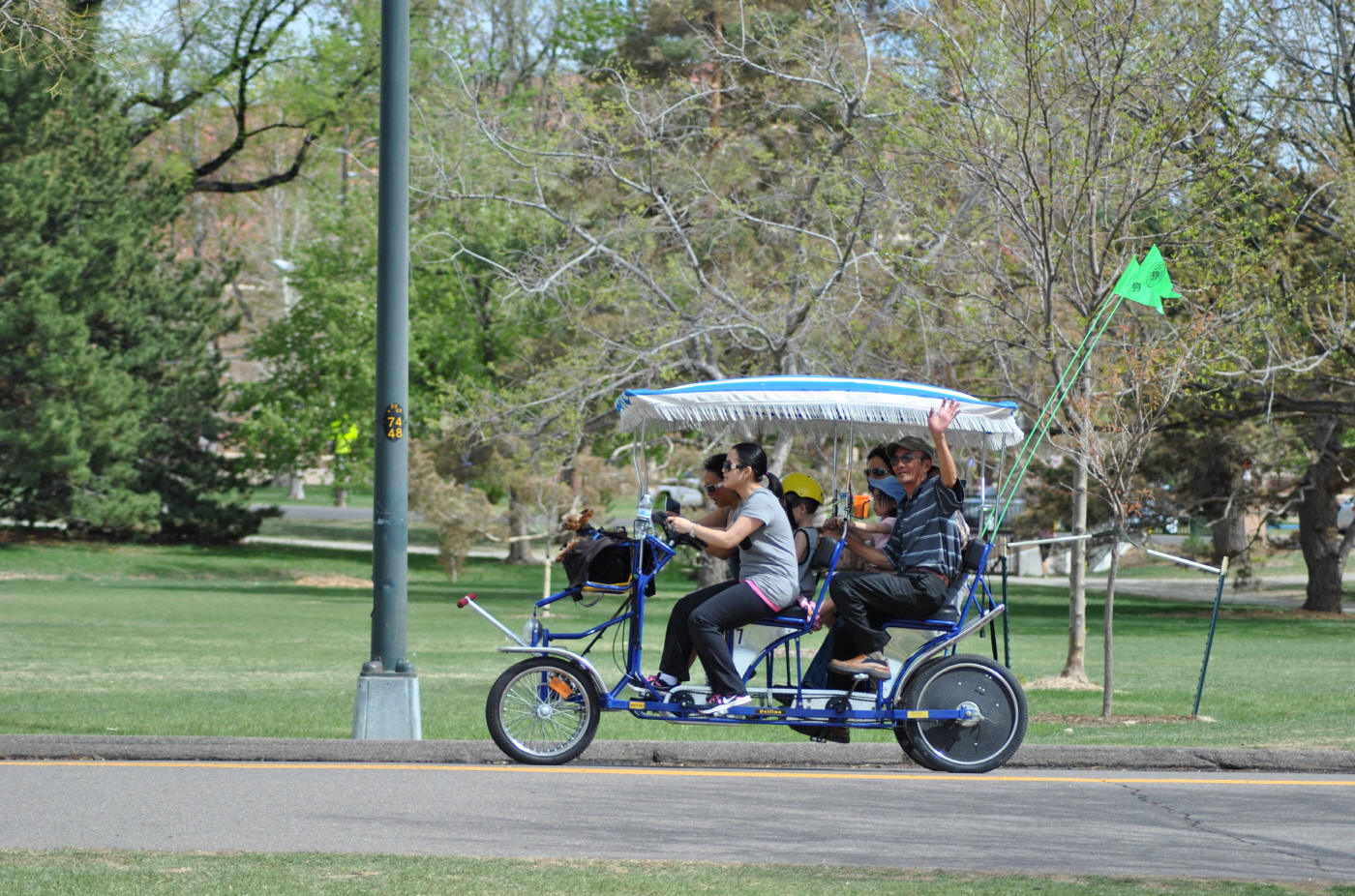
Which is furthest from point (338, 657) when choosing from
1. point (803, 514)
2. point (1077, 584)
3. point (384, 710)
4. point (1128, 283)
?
point (1128, 283)

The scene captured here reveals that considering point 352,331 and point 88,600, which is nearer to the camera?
point 88,600

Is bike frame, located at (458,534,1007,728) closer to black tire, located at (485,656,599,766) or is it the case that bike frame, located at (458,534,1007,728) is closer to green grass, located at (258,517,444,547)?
black tire, located at (485,656,599,766)

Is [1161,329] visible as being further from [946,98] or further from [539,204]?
[539,204]

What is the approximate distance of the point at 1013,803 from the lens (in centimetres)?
830

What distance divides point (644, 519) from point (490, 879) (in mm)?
2930

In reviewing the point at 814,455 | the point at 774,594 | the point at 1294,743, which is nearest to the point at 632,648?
the point at 774,594

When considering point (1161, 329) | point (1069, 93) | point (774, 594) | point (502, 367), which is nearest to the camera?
point (774, 594)

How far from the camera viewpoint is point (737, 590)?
9.08m

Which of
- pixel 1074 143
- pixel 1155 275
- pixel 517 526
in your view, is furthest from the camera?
pixel 517 526

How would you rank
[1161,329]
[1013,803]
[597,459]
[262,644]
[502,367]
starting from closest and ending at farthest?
1. [1013,803]
2. [1161,329]
3. [262,644]
4. [597,459]
5. [502,367]

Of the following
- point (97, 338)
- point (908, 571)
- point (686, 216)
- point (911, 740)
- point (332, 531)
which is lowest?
point (332, 531)

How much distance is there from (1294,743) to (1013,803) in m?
3.73

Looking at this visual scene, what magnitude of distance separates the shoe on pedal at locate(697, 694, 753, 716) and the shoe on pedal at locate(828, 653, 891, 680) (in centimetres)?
62

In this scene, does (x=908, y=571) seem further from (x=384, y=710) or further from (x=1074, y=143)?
(x=1074, y=143)
